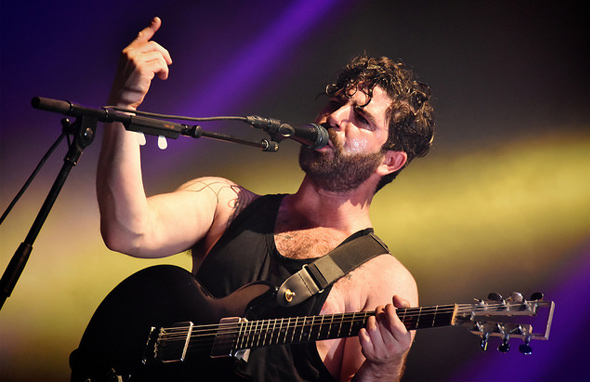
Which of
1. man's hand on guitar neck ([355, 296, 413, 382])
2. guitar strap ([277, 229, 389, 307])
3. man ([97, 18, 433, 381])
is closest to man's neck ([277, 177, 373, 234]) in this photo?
man ([97, 18, 433, 381])

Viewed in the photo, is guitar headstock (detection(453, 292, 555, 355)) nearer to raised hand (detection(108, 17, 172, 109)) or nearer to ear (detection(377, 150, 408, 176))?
ear (detection(377, 150, 408, 176))

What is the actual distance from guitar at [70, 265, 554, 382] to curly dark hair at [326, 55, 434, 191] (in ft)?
2.98

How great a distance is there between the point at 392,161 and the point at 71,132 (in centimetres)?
172

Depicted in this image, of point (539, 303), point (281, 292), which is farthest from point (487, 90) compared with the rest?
point (281, 292)

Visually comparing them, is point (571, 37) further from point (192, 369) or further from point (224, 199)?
point (192, 369)

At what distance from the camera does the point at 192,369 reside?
2.10 meters

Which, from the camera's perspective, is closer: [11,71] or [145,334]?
[145,334]

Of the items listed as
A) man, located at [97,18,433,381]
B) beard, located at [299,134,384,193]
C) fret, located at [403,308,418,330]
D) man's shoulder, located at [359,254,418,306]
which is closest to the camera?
man, located at [97,18,433,381]

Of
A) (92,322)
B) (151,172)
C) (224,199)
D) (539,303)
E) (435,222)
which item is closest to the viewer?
(92,322)

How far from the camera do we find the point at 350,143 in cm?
266

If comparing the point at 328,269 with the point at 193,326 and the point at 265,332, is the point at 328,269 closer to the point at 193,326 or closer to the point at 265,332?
the point at 265,332

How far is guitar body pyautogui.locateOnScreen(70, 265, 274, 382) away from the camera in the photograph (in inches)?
79.7

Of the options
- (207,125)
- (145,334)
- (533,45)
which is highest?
(533,45)

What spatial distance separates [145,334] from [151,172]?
115 centimetres
